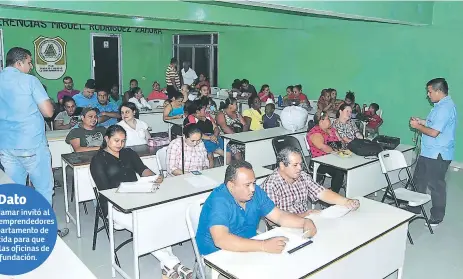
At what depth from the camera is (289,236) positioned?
2.46 meters

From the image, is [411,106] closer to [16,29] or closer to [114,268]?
[114,268]

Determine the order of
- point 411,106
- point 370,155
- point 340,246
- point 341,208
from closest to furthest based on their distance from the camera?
point 340,246 < point 341,208 < point 370,155 < point 411,106

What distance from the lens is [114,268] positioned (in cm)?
331

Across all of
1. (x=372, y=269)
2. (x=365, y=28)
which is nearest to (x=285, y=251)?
(x=372, y=269)

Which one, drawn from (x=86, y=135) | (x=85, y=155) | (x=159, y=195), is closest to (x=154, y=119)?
(x=86, y=135)

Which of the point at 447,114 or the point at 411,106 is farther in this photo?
the point at 411,106

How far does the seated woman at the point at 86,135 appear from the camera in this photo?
4.50 meters

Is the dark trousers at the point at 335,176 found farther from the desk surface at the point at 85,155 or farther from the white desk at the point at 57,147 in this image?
the white desk at the point at 57,147

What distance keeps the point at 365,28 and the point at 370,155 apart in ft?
14.0

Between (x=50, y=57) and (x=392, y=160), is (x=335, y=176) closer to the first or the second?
(x=392, y=160)

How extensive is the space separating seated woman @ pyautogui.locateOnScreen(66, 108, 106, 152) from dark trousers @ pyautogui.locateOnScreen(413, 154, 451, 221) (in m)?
3.35

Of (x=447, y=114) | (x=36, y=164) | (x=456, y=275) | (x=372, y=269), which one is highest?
(x=447, y=114)

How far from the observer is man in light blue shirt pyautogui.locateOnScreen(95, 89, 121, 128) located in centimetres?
620

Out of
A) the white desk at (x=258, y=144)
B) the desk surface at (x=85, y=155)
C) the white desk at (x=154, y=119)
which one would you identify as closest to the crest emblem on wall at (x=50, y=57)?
the white desk at (x=154, y=119)
